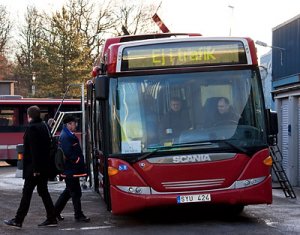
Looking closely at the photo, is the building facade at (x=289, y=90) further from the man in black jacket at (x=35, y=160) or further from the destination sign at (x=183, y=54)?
the man in black jacket at (x=35, y=160)

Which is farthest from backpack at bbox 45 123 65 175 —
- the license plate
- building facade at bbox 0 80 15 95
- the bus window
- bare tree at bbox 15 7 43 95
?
bare tree at bbox 15 7 43 95

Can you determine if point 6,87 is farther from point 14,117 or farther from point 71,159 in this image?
point 71,159

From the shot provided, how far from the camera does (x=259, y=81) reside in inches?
423

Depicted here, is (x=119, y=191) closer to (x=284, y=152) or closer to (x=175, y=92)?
(x=175, y=92)

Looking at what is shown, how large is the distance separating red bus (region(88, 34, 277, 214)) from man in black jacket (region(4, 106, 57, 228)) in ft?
3.08

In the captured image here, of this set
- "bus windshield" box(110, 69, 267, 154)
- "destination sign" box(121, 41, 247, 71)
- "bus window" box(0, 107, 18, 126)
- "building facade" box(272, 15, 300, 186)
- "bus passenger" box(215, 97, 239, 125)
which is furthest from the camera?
"bus window" box(0, 107, 18, 126)

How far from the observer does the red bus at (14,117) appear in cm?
3088

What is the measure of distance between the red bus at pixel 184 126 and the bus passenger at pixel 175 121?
0.06 ft

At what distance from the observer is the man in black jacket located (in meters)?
10.6

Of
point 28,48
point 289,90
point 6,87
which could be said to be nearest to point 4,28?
point 28,48

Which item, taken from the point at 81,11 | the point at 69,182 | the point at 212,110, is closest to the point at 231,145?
the point at 212,110

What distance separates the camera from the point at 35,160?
1050 centimetres

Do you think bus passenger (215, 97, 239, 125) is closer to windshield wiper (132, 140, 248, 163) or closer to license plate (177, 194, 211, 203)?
windshield wiper (132, 140, 248, 163)

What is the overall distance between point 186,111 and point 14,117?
21719mm
